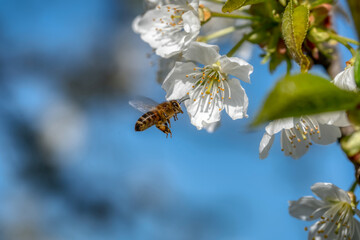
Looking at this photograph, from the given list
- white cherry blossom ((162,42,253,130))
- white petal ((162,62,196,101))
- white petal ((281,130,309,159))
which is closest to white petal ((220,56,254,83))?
white cherry blossom ((162,42,253,130))

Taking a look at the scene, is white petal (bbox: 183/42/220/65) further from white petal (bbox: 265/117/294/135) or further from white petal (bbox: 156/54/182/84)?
white petal (bbox: 265/117/294/135)

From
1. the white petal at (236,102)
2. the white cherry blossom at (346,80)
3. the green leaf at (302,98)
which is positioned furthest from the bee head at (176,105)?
the green leaf at (302,98)

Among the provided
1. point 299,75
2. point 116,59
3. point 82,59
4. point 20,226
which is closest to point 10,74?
point 82,59

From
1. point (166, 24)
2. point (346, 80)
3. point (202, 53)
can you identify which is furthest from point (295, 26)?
point (166, 24)

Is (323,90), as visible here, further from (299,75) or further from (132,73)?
(132,73)

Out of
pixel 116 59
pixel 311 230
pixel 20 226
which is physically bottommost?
pixel 311 230

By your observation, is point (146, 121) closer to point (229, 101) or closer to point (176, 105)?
point (176, 105)
